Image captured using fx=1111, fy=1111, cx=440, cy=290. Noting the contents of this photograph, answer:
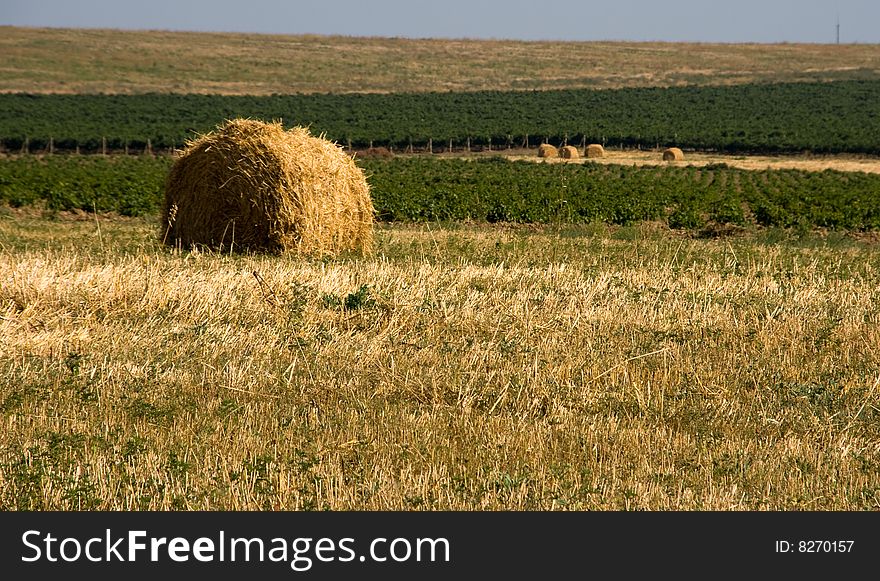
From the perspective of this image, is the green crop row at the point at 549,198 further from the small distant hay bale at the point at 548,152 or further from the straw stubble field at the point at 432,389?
the small distant hay bale at the point at 548,152

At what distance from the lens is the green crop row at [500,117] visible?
60156 mm

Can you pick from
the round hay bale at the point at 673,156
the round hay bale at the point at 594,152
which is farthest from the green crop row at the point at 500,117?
the round hay bale at the point at 594,152

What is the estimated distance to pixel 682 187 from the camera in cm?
3039

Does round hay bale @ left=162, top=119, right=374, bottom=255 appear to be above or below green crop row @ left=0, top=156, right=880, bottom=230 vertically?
above

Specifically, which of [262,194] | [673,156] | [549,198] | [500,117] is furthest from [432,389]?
[500,117]

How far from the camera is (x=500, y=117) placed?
256ft

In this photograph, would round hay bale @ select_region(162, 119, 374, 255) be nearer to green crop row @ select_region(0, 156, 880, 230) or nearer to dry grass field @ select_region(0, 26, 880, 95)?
green crop row @ select_region(0, 156, 880, 230)

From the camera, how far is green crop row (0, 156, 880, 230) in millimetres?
23453

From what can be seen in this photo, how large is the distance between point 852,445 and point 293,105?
3204 inches

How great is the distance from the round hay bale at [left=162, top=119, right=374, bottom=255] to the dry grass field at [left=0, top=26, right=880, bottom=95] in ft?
269

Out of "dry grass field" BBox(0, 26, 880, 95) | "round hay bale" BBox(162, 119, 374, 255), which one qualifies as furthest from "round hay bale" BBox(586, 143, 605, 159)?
→ "dry grass field" BBox(0, 26, 880, 95)

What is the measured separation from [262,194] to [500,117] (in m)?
64.1

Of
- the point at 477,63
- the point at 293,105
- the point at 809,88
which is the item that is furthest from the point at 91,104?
the point at 809,88

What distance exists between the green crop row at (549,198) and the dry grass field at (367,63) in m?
69.2
